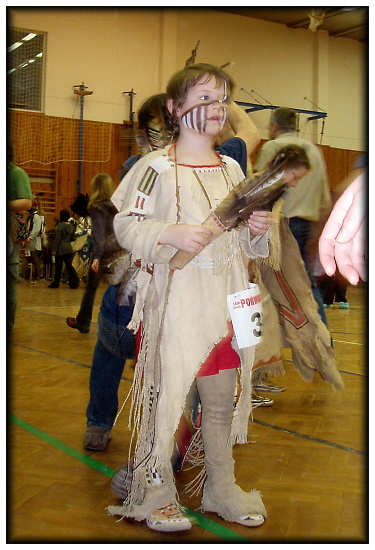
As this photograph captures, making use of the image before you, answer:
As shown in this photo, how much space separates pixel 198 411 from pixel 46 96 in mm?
10353

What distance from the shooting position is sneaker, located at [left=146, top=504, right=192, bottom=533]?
1.54 meters

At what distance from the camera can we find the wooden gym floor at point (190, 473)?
61.1 inches

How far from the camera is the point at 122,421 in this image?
101 inches

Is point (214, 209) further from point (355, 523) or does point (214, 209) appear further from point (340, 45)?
point (340, 45)

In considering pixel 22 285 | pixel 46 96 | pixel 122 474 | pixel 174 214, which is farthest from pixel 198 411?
pixel 46 96

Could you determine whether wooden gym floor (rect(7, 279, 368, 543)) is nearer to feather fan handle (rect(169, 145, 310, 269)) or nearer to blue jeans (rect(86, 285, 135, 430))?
blue jeans (rect(86, 285, 135, 430))

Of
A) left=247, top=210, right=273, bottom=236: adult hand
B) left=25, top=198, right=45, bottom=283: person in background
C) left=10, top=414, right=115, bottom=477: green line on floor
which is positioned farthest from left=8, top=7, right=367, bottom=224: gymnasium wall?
left=247, top=210, right=273, bottom=236: adult hand

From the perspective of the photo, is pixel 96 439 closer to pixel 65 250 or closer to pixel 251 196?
pixel 251 196

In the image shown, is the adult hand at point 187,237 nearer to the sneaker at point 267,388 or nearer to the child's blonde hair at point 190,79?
the child's blonde hair at point 190,79

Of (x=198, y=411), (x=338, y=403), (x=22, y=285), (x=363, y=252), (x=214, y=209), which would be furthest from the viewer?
(x=22, y=285)

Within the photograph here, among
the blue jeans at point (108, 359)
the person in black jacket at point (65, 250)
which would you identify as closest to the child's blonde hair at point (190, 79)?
the blue jeans at point (108, 359)

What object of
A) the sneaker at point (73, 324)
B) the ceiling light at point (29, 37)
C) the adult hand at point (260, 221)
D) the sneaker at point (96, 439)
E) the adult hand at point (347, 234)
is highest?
the ceiling light at point (29, 37)

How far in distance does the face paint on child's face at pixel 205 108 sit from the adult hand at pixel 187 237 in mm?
307

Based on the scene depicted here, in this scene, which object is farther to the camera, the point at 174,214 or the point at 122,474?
the point at 122,474
